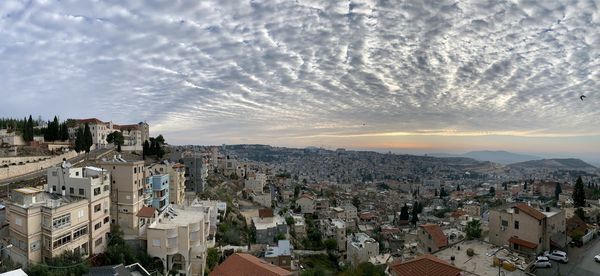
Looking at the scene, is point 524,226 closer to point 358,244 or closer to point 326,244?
point 358,244

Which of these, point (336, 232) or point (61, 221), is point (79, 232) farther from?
point (336, 232)

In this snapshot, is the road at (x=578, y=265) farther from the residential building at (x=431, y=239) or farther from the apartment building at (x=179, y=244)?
the apartment building at (x=179, y=244)

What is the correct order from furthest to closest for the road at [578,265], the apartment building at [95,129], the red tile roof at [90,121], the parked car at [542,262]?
1. the red tile roof at [90,121]
2. the apartment building at [95,129]
3. the parked car at [542,262]
4. the road at [578,265]

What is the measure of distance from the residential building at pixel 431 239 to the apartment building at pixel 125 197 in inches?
761

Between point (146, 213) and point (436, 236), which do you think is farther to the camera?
point (436, 236)

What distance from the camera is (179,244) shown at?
21.3 meters

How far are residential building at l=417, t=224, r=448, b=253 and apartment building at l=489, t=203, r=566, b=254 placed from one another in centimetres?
306

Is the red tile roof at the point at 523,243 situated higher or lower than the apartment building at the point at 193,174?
lower

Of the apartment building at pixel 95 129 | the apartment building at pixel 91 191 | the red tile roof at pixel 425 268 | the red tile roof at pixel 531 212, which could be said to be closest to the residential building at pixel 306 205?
the apartment building at pixel 95 129

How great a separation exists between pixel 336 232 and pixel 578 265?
2890 cm

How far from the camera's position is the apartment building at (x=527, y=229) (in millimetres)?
20156

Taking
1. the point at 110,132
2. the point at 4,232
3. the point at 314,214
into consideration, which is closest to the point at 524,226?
the point at 4,232

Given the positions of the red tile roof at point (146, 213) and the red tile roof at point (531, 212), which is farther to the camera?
the red tile roof at point (146, 213)

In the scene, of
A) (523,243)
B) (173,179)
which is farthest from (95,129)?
(523,243)
